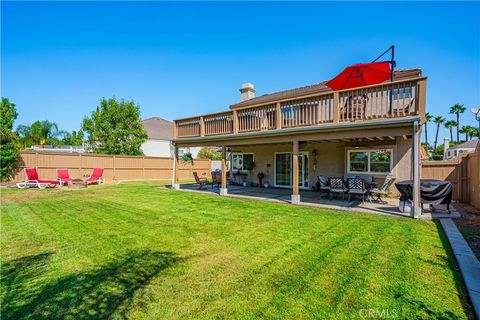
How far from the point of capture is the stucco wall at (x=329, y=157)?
1056 cm

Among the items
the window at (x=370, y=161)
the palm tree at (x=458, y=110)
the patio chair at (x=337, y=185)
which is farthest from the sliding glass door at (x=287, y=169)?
the palm tree at (x=458, y=110)

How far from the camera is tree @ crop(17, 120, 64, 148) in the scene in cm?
4532

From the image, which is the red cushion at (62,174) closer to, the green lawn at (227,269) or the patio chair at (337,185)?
the green lawn at (227,269)

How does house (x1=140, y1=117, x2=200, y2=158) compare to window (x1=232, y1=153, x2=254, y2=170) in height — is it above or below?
above

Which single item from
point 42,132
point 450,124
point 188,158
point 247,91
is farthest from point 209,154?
point 450,124

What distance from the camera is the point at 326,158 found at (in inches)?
500

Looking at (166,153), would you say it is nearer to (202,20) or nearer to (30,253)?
(202,20)

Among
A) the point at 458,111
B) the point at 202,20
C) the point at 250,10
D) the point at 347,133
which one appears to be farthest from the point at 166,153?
the point at 458,111

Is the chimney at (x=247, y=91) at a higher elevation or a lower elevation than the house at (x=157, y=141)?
higher

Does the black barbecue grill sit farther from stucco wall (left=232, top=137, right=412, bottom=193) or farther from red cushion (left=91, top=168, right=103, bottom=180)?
red cushion (left=91, top=168, right=103, bottom=180)

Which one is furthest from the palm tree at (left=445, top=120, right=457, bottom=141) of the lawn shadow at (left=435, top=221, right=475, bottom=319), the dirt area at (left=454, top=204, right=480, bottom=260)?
the lawn shadow at (left=435, top=221, right=475, bottom=319)

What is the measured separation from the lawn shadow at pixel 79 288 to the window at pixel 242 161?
12256 millimetres

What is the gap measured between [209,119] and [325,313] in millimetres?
10633

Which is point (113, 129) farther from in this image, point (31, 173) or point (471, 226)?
point (471, 226)
